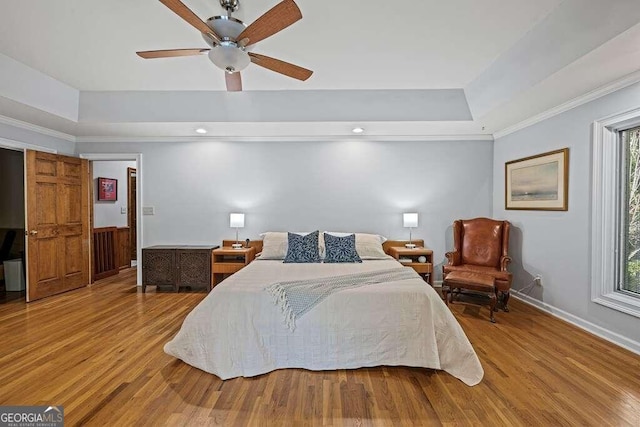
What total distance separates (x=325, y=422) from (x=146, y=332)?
7.37 feet

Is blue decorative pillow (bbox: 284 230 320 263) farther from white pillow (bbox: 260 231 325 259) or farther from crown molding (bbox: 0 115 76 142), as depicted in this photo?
crown molding (bbox: 0 115 76 142)

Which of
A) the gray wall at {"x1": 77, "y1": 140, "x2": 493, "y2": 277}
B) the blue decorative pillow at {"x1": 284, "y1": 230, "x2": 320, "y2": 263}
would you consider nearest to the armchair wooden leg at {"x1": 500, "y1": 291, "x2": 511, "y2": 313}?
the gray wall at {"x1": 77, "y1": 140, "x2": 493, "y2": 277}

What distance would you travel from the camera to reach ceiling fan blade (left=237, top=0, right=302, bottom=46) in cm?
194

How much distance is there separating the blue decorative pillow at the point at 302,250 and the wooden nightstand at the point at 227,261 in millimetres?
865

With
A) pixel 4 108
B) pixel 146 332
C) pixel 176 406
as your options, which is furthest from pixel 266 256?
pixel 4 108

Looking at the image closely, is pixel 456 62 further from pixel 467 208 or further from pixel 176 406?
pixel 176 406

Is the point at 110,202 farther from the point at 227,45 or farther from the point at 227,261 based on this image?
the point at 227,45

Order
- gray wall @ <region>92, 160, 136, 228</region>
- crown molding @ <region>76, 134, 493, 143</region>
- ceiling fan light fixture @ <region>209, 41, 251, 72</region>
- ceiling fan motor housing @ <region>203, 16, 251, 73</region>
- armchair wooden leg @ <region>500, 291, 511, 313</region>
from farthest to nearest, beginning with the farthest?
gray wall @ <region>92, 160, 136, 228</region>, crown molding @ <region>76, 134, 493, 143</region>, armchair wooden leg @ <region>500, 291, 511, 313</region>, ceiling fan light fixture @ <region>209, 41, 251, 72</region>, ceiling fan motor housing @ <region>203, 16, 251, 73</region>

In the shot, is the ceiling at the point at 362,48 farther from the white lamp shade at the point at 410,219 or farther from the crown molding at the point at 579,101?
the white lamp shade at the point at 410,219

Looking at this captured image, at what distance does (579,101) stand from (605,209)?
116 centimetres

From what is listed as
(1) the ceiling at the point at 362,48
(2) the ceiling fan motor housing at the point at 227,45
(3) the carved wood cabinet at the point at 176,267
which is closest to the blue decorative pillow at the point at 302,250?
(3) the carved wood cabinet at the point at 176,267

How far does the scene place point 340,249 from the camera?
4164mm

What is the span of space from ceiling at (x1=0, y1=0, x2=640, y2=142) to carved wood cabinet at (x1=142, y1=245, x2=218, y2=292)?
187 cm

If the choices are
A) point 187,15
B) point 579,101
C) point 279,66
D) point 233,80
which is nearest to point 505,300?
point 579,101
